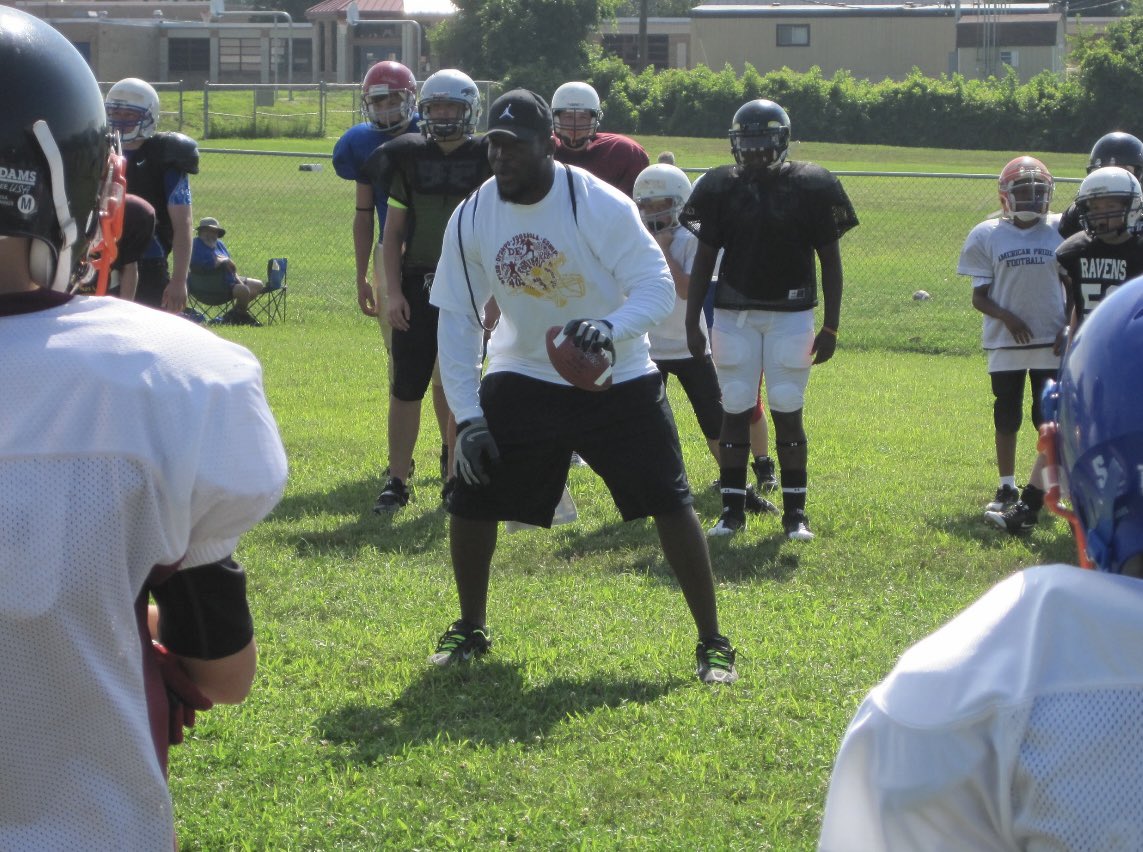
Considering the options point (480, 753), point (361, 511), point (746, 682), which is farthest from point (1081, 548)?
point (361, 511)

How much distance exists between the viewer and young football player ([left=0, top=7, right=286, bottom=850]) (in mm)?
1650

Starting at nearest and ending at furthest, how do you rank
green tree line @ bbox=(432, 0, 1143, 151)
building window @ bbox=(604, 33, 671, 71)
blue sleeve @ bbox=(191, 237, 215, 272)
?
blue sleeve @ bbox=(191, 237, 215, 272) < green tree line @ bbox=(432, 0, 1143, 151) < building window @ bbox=(604, 33, 671, 71)

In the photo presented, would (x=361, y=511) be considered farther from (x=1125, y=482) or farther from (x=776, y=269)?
(x=1125, y=482)

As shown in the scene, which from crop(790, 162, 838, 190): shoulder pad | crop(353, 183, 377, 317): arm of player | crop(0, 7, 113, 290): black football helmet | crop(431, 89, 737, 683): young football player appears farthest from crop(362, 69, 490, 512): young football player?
crop(0, 7, 113, 290): black football helmet

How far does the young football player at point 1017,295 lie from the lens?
7.69 meters

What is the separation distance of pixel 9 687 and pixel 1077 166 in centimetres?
3732

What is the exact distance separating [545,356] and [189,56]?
6661 centimetres

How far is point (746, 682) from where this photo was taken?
16.8 ft

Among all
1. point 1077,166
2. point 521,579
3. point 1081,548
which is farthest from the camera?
point 1077,166

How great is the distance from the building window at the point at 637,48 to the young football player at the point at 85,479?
77519mm

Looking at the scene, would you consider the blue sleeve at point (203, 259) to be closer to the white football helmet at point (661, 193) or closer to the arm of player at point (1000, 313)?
the white football helmet at point (661, 193)

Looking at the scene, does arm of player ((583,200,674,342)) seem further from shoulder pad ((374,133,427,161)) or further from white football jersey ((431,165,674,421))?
shoulder pad ((374,133,427,161))

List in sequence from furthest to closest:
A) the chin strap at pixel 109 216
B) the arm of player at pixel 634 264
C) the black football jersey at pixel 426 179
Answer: the black football jersey at pixel 426 179 → the arm of player at pixel 634 264 → the chin strap at pixel 109 216

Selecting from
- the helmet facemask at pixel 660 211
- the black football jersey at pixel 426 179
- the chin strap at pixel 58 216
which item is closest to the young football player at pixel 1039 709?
the chin strap at pixel 58 216
